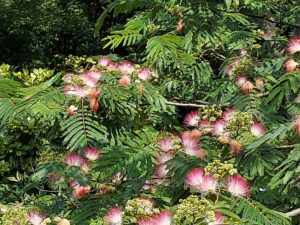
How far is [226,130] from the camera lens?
176 cm

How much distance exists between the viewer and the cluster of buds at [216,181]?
1370 millimetres

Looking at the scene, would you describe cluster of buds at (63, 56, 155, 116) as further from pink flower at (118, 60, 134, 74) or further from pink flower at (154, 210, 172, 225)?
pink flower at (154, 210, 172, 225)

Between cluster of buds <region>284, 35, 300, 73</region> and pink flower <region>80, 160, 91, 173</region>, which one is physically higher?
cluster of buds <region>284, 35, 300, 73</region>

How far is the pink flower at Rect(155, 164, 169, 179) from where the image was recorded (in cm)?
A: 171

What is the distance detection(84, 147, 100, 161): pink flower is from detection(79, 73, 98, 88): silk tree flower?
0.21 meters

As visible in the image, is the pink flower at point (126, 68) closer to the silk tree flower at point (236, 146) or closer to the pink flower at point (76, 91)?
the pink flower at point (76, 91)

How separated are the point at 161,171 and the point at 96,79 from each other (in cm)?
39

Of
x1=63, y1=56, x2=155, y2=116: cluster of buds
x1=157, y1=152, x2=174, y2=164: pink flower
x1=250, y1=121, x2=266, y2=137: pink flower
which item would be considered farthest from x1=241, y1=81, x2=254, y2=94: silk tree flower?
x1=157, y1=152, x2=174, y2=164: pink flower

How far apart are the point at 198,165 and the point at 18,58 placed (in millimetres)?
7093

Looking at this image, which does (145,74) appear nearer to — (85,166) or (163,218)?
(85,166)

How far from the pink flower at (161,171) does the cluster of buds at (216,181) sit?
0.26 m

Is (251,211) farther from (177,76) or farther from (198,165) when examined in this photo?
(177,76)

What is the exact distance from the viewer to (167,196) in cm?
180

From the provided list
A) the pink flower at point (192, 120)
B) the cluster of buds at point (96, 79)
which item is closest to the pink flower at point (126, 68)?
the cluster of buds at point (96, 79)
